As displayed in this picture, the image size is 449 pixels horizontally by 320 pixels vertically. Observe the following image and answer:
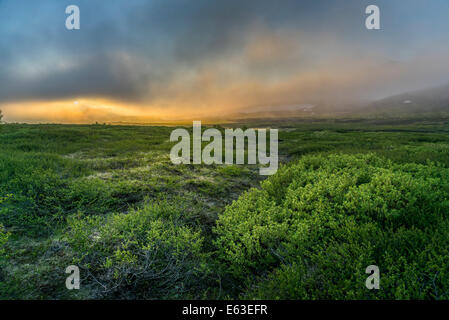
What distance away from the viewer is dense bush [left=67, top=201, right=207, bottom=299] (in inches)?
151

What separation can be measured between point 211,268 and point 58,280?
9.47ft

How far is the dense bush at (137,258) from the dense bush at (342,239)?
2.67 ft

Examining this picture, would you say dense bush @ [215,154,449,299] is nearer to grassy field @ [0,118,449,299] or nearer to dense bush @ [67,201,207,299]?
grassy field @ [0,118,449,299]

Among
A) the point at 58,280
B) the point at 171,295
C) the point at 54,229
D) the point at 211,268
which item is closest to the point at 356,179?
the point at 211,268

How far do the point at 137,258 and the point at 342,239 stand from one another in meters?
4.37

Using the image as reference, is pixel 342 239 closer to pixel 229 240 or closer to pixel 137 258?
pixel 229 240

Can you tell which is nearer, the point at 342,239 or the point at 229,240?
the point at 342,239

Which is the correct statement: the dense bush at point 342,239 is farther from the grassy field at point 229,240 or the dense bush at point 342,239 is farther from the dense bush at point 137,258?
the dense bush at point 137,258

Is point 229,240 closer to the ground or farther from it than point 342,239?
closer to the ground

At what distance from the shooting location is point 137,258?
443cm

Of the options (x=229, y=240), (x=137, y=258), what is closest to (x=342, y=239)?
(x=229, y=240)

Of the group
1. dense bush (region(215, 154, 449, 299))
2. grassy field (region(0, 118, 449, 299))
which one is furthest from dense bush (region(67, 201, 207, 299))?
dense bush (region(215, 154, 449, 299))

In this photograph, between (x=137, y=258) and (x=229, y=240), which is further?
(x=229, y=240)

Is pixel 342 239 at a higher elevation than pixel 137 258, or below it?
higher
